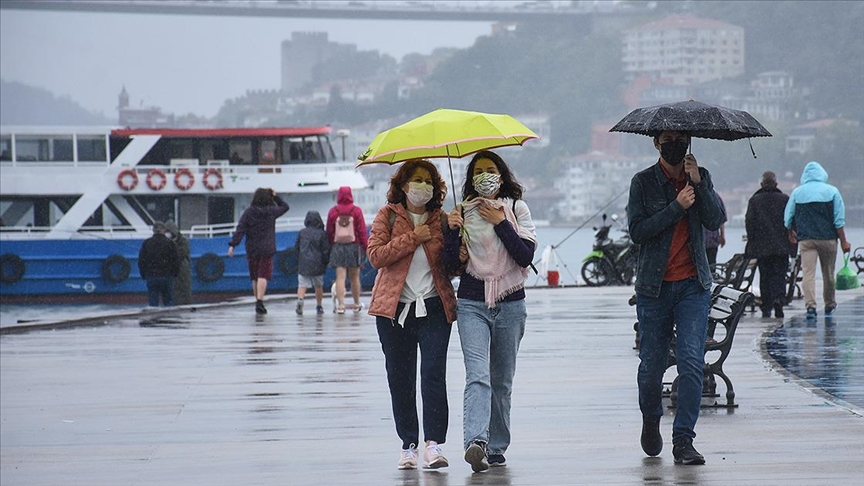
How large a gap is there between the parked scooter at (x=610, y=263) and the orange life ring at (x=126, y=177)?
11.9 metres

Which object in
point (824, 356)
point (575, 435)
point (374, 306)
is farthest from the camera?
point (824, 356)

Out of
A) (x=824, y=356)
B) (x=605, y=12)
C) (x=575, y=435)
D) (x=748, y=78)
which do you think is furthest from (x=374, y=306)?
(x=605, y=12)

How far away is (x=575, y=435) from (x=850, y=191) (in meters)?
83.0

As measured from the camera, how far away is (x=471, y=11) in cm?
15825

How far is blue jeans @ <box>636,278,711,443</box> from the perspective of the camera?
7.28 m

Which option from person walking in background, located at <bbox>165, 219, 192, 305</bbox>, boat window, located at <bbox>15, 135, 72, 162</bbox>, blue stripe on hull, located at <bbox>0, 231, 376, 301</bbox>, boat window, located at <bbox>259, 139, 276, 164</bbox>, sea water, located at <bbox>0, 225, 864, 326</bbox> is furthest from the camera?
boat window, located at <bbox>15, 135, 72, 162</bbox>

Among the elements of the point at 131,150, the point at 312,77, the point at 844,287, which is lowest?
the point at 844,287

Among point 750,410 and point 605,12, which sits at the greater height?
point 605,12

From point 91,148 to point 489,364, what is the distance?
29819mm

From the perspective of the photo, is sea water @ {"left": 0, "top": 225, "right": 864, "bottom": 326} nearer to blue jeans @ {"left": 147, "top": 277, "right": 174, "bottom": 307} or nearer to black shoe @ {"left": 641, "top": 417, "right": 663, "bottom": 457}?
blue jeans @ {"left": 147, "top": 277, "right": 174, "bottom": 307}

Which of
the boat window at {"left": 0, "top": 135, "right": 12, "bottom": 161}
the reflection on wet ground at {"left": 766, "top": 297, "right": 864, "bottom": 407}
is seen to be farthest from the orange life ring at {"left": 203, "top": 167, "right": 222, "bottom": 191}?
the reflection on wet ground at {"left": 766, "top": 297, "right": 864, "bottom": 407}

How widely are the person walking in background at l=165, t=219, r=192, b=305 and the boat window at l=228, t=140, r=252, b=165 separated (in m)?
11.9

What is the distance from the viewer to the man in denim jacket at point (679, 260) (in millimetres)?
7234

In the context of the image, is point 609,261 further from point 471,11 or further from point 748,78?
point 471,11
